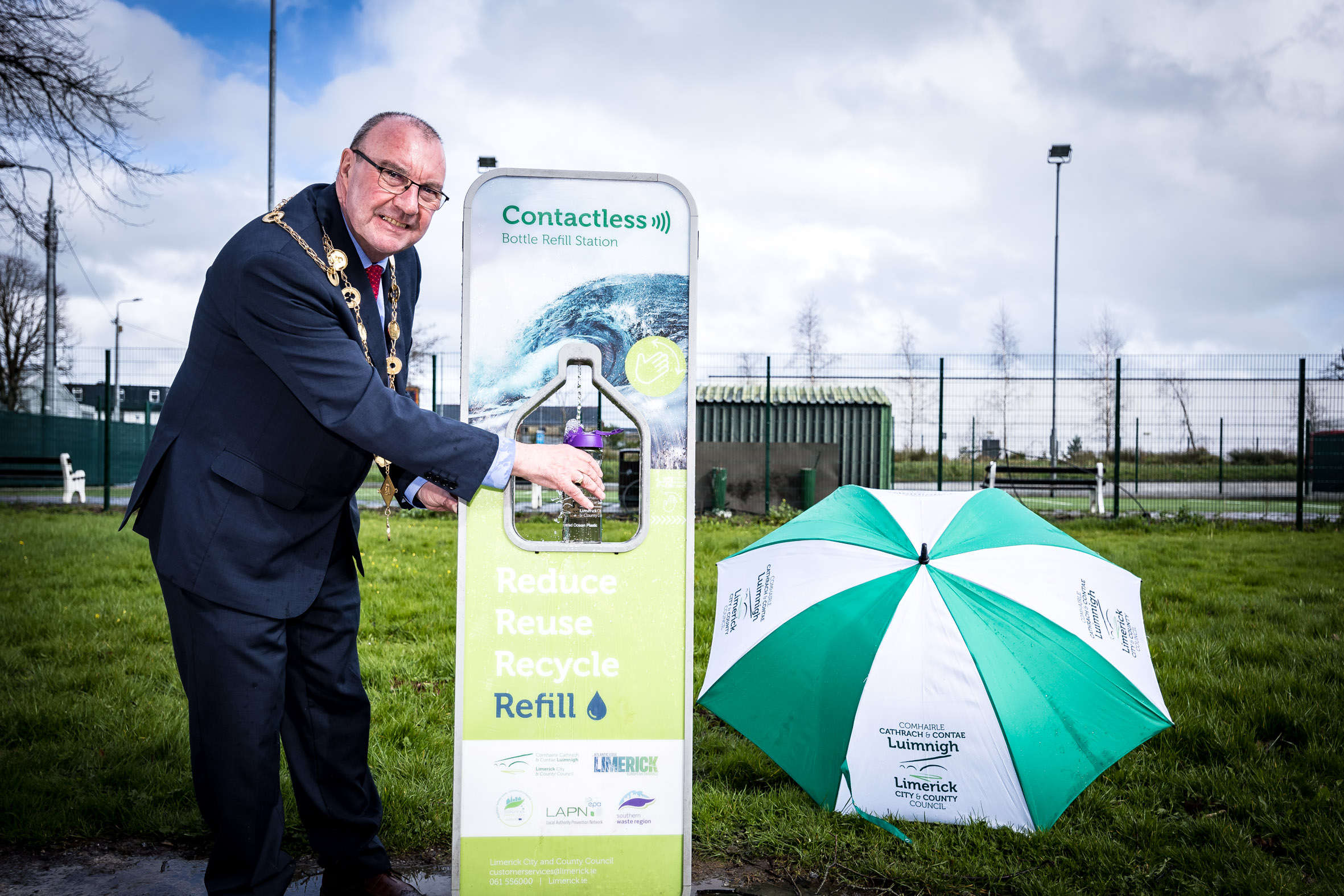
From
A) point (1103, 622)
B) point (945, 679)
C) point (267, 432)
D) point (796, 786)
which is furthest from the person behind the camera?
point (796, 786)

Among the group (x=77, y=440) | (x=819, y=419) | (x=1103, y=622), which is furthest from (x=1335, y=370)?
(x=77, y=440)

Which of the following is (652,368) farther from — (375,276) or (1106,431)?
(1106,431)

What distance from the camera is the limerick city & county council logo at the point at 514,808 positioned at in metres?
2.24

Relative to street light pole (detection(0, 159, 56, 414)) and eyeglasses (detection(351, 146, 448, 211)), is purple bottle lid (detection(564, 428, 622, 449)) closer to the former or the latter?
eyeglasses (detection(351, 146, 448, 211))

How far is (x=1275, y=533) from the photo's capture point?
1105 cm

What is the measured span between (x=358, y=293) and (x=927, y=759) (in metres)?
2.20

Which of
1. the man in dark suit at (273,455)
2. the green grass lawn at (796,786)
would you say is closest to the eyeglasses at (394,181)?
the man in dark suit at (273,455)

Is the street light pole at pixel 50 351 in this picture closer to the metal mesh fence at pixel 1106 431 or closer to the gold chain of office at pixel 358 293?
the metal mesh fence at pixel 1106 431

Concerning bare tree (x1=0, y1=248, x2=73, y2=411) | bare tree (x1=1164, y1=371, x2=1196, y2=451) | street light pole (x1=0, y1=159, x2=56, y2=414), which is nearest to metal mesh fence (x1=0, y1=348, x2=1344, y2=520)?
bare tree (x1=1164, y1=371, x2=1196, y2=451)

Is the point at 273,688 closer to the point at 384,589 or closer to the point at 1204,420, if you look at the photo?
the point at 384,589

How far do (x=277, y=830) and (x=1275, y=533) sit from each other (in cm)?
1241

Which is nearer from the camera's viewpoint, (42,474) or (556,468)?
(556,468)

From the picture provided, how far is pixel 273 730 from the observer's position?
222 centimetres

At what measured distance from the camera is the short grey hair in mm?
2166
